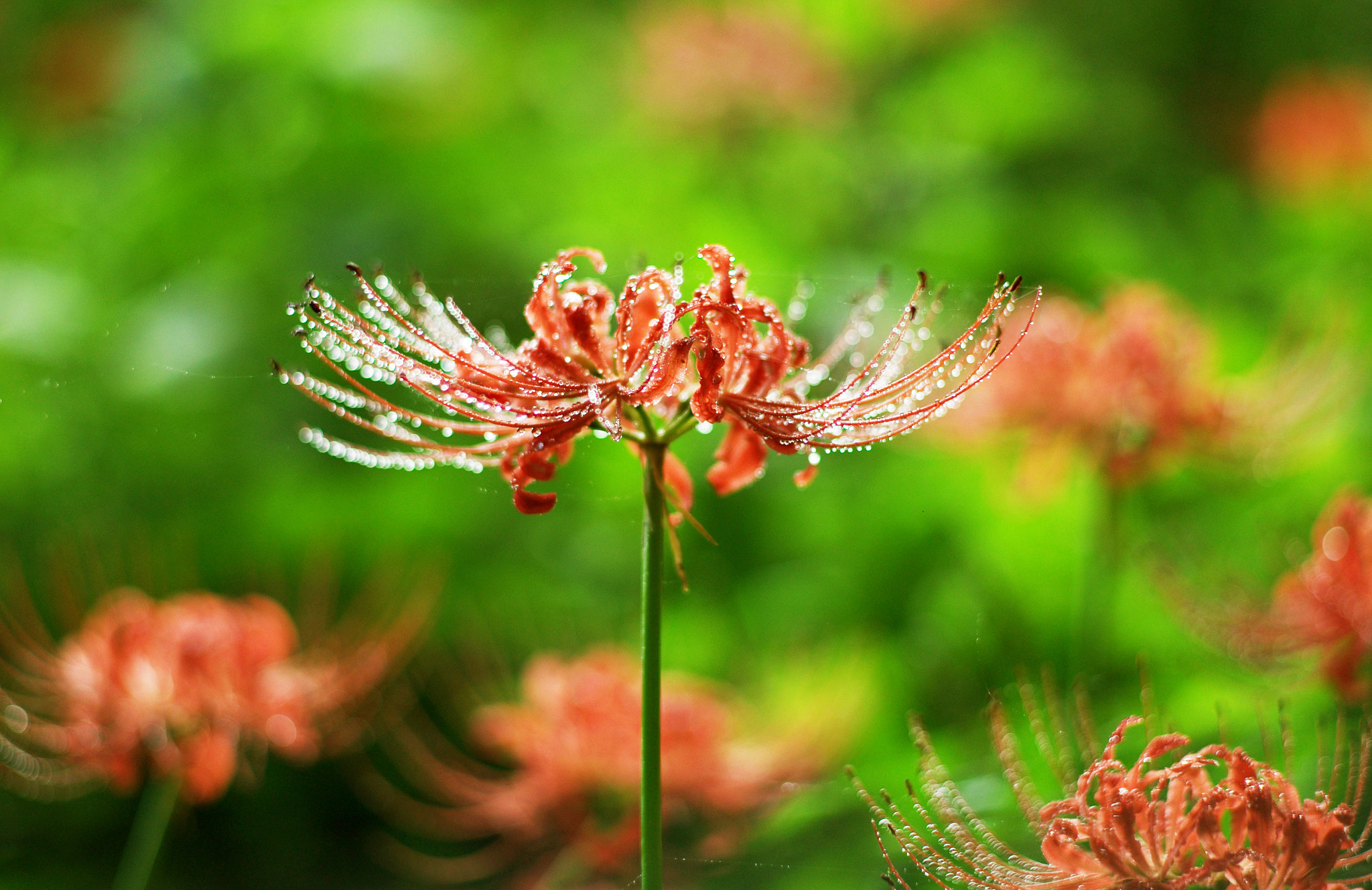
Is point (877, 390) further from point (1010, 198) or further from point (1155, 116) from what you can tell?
point (1155, 116)

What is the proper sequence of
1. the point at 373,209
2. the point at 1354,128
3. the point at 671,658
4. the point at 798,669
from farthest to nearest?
the point at 1354,128, the point at 373,209, the point at 671,658, the point at 798,669

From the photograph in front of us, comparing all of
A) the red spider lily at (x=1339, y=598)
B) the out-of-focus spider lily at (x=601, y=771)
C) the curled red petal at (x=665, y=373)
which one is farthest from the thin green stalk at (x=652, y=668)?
the red spider lily at (x=1339, y=598)

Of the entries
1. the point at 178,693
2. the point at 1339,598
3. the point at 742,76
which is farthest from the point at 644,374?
the point at 742,76

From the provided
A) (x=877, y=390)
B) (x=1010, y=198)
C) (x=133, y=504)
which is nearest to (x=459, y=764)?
(x=133, y=504)

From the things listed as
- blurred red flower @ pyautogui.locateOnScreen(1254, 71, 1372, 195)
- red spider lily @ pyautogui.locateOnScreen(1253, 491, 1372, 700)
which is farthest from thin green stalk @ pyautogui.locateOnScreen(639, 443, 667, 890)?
Answer: blurred red flower @ pyautogui.locateOnScreen(1254, 71, 1372, 195)

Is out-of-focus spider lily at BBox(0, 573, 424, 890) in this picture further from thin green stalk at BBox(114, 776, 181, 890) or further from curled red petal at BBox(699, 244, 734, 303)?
curled red petal at BBox(699, 244, 734, 303)

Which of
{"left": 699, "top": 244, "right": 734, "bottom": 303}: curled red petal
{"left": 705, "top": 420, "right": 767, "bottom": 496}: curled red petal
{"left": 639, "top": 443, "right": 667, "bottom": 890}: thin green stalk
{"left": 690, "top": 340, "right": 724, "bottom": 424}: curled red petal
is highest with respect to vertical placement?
{"left": 699, "top": 244, "right": 734, "bottom": 303}: curled red petal
